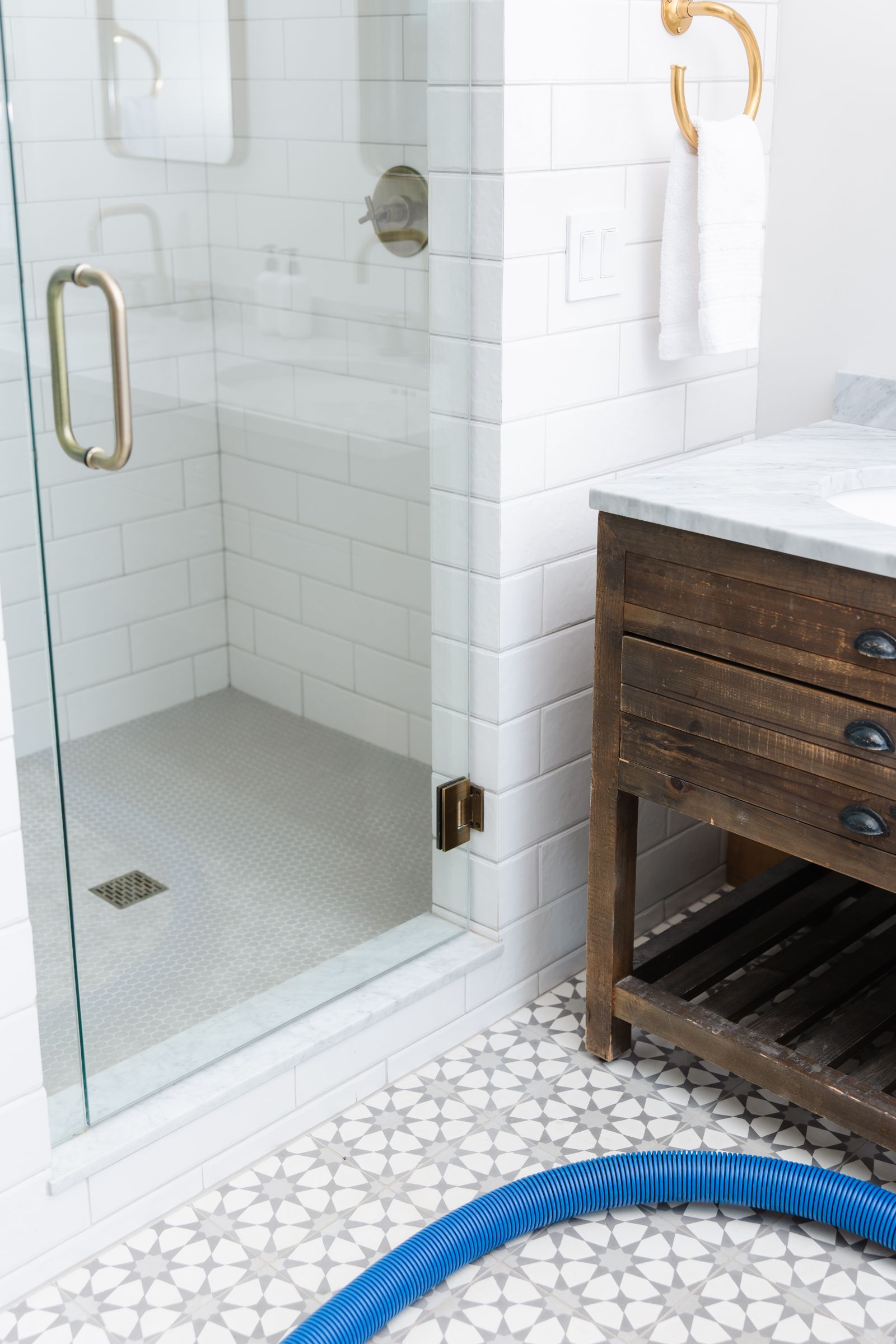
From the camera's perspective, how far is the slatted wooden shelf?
186 cm

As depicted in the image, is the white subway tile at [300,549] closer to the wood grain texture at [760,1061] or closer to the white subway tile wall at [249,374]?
the white subway tile wall at [249,374]

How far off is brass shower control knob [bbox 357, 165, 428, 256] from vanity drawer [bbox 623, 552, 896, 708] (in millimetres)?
526

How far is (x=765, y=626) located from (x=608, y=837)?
0.43m

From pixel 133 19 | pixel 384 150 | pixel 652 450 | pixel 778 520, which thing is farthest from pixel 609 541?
A: pixel 133 19

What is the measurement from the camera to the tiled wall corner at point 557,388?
1.88 metres

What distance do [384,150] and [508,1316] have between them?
4.81 ft

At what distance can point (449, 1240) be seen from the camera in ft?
5.62

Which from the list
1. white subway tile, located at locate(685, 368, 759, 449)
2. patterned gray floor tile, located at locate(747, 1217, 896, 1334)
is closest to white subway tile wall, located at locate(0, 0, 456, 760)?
white subway tile, located at locate(685, 368, 759, 449)

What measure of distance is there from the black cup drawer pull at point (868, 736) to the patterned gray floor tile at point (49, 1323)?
110cm

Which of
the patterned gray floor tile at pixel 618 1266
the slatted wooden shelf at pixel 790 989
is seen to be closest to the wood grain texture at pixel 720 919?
the slatted wooden shelf at pixel 790 989

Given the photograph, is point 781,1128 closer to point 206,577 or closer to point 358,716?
point 358,716

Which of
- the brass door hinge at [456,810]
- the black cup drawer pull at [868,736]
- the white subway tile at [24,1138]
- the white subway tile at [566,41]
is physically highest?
the white subway tile at [566,41]

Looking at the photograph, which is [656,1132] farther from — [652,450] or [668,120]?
[668,120]

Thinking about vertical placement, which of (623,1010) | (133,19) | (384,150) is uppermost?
(133,19)
